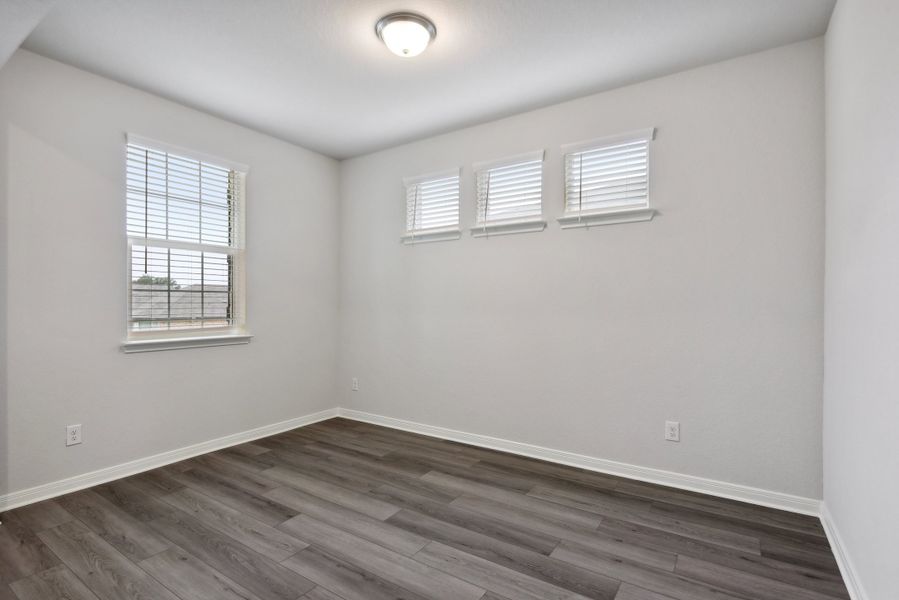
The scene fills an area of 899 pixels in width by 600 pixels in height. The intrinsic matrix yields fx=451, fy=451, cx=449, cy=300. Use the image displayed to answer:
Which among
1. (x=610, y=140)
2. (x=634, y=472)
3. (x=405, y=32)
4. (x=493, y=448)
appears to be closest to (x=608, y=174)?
(x=610, y=140)

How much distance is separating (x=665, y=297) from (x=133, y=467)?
3.77m

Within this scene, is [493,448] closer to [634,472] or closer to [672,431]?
[634,472]

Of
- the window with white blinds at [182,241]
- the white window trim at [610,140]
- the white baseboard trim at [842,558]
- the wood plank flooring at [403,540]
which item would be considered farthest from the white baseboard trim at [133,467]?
the white baseboard trim at [842,558]

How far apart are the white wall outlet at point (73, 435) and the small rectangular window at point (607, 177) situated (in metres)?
3.52

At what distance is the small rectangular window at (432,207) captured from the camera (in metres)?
3.94

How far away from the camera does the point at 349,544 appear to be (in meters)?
2.21

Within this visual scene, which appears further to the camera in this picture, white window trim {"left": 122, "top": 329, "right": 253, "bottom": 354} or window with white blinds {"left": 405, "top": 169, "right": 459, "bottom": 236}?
window with white blinds {"left": 405, "top": 169, "right": 459, "bottom": 236}

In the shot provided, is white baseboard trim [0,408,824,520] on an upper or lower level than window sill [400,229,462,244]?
lower

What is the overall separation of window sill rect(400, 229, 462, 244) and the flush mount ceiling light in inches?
64.0

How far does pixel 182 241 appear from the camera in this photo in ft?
11.2

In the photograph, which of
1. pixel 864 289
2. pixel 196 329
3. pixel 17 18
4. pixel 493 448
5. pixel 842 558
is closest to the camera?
pixel 864 289

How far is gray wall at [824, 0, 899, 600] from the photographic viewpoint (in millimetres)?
1431

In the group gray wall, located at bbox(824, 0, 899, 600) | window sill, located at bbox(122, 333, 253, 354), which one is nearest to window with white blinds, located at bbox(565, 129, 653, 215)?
gray wall, located at bbox(824, 0, 899, 600)

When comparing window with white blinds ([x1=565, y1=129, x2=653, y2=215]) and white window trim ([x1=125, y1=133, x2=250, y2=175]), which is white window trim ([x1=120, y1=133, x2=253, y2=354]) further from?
window with white blinds ([x1=565, y1=129, x2=653, y2=215])
